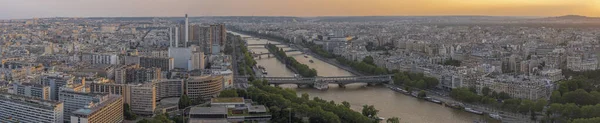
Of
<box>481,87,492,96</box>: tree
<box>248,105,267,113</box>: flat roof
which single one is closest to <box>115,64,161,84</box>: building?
<box>248,105,267,113</box>: flat roof

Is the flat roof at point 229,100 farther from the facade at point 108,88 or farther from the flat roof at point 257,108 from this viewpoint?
the facade at point 108,88

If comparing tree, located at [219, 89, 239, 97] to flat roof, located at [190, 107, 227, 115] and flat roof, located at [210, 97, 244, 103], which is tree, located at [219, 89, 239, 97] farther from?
flat roof, located at [190, 107, 227, 115]

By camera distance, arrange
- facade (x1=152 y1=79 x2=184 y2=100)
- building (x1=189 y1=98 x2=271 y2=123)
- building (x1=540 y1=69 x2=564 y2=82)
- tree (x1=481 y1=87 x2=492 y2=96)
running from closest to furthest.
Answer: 1. building (x1=189 y1=98 x2=271 y2=123)
2. facade (x1=152 y1=79 x2=184 y2=100)
3. tree (x1=481 y1=87 x2=492 y2=96)
4. building (x1=540 y1=69 x2=564 y2=82)

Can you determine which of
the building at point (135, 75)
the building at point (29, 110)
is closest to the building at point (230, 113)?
the building at point (29, 110)

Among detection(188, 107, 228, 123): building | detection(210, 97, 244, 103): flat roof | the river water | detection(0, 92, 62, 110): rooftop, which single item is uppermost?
detection(0, 92, 62, 110): rooftop

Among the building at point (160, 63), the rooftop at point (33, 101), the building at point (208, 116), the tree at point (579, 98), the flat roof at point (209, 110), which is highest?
the building at point (160, 63)

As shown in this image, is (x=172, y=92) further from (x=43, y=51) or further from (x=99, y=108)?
(x=43, y=51)

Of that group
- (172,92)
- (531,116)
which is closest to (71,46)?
(172,92)
